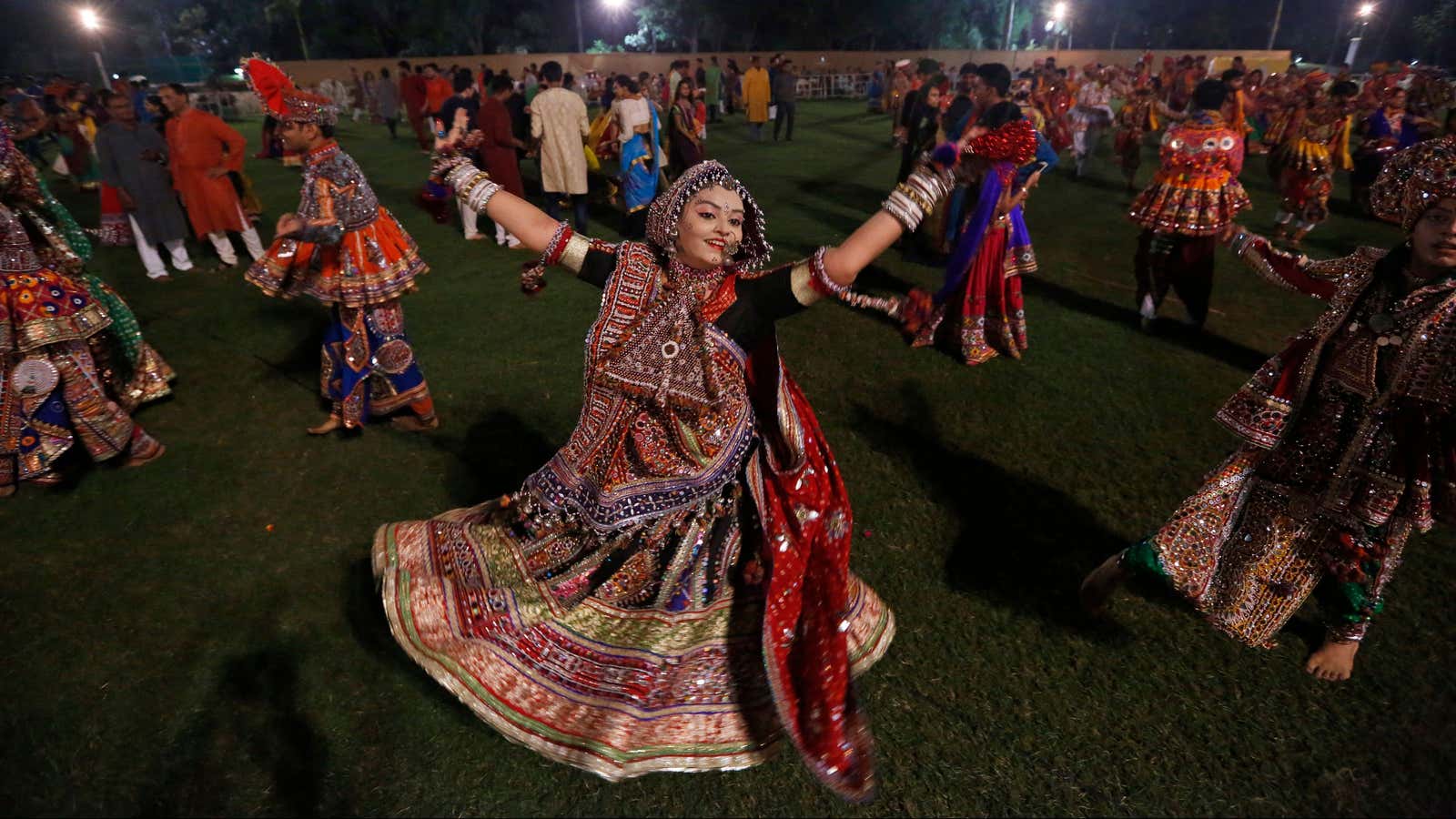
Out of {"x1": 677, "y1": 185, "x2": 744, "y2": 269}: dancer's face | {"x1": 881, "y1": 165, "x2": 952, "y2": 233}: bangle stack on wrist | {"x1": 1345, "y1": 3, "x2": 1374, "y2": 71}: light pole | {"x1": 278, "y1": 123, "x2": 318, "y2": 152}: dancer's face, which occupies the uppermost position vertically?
{"x1": 1345, "y1": 3, "x2": 1374, "y2": 71}: light pole

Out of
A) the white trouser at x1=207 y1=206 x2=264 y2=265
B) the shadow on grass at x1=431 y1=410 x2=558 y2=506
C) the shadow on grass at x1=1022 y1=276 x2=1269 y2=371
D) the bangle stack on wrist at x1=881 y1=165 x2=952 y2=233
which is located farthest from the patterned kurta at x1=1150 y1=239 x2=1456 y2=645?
the white trouser at x1=207 y1=206 x2=264 y2=265

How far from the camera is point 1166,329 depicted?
7.05 metres

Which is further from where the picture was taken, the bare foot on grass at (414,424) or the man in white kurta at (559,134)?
the man in white kurta at (559,134)

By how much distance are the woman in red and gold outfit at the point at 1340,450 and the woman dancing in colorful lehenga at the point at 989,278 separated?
3.20 metres

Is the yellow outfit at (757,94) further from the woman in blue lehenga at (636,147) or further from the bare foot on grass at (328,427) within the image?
the bare foot on grass at (328,427)

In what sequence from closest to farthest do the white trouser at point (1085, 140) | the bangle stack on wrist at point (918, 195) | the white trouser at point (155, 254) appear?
the bangle stack on wrist at point (918, 195), the white trouser at point (155, 254), the white trouser at point (1085, 140)

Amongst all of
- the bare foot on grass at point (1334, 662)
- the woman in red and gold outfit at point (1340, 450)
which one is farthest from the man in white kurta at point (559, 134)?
the bare foot on grass at point (1334, 662)

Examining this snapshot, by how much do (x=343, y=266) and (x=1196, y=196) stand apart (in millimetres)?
6727

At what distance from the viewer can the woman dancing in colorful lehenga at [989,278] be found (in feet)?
20.0

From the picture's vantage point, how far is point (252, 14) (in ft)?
153

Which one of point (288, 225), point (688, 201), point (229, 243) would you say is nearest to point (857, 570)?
point (688, 201)

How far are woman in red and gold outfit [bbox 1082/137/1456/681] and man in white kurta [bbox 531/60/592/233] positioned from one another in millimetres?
8237

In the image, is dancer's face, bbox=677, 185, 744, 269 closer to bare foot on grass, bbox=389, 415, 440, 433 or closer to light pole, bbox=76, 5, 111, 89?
bare foot on grass, bbox=389, 415, 440, 433

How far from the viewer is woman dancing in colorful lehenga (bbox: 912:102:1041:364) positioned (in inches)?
240
